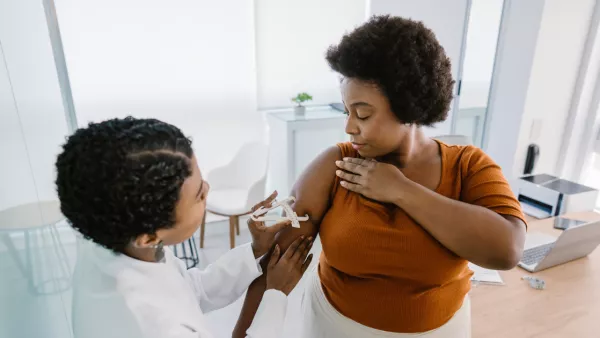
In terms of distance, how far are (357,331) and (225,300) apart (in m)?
0.36

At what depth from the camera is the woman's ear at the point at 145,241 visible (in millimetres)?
729

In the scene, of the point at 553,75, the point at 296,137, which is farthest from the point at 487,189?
the point at 296,137

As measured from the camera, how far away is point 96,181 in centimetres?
63

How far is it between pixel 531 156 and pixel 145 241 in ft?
8.69

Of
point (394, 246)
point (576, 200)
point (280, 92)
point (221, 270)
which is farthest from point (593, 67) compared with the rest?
point (221, 270)

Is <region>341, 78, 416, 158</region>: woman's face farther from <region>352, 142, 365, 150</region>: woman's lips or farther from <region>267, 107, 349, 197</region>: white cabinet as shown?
<region>267, 107, 349, 197</region>: white cabinet

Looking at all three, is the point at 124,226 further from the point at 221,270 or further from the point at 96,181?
the point at 221,270

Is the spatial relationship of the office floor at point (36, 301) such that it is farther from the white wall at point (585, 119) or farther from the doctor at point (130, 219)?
the white wall at point (585, 119)

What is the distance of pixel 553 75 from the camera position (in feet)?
8.18

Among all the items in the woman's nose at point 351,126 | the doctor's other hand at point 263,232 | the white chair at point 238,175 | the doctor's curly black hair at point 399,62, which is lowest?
the white chair at point 238,175

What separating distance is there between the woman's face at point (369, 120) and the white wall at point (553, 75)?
1.95 metres

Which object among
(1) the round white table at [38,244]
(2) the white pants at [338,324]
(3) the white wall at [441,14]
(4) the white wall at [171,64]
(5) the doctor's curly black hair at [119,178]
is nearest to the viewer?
(5) the doctor's curly black hair at [119,178]

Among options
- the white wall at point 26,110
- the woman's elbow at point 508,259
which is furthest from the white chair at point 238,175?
the woman's elbow at point 508,259

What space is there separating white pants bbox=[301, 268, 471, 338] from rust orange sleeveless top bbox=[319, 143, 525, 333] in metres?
0.01
